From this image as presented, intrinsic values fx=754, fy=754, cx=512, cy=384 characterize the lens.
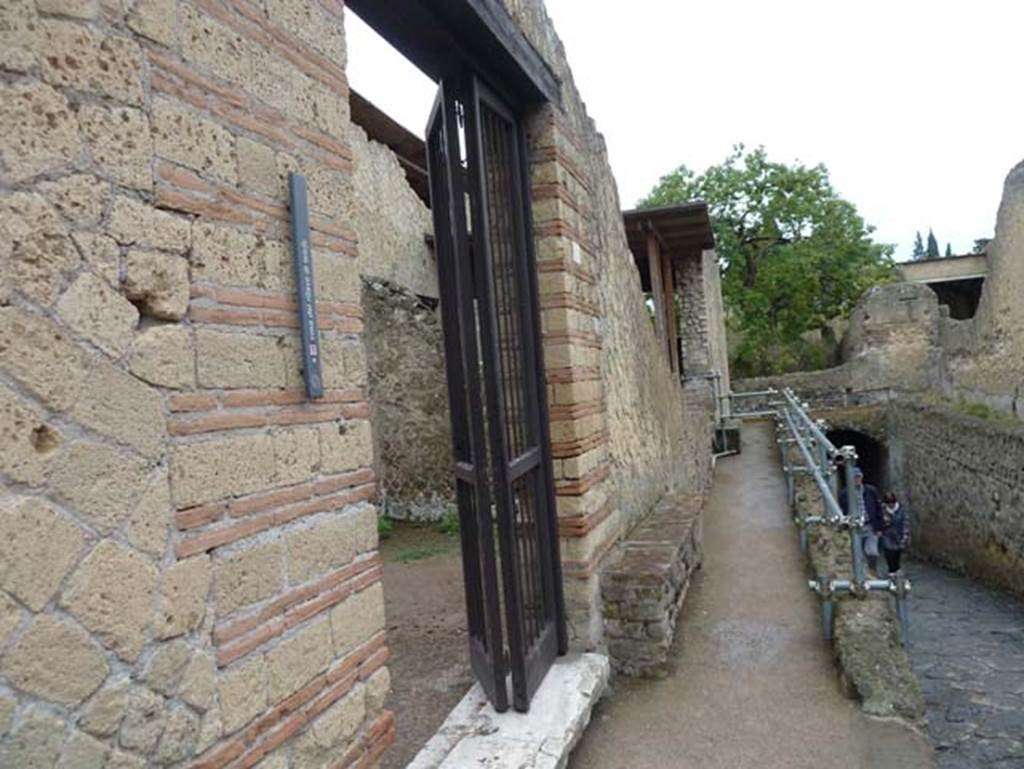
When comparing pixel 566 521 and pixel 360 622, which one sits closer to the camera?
pixel 360 622

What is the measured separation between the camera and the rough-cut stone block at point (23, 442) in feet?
4.26

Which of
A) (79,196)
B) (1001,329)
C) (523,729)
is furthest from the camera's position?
(1001,329)

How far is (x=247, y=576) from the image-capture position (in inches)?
72.2

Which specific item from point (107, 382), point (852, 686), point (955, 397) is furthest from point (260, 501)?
point (955, 397)

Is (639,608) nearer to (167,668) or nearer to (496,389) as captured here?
(496,389)

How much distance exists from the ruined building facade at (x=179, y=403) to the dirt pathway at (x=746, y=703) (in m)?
1.52

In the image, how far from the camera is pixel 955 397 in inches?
715

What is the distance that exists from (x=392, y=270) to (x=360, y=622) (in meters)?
8.24

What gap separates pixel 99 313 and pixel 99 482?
333 mm

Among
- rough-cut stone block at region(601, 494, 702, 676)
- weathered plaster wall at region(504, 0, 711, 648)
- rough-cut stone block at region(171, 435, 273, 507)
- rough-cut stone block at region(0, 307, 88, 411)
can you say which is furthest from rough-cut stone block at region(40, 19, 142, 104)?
rough-cut stone block at region(601, 494, 702, 676)

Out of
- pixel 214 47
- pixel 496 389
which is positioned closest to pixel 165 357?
pixel 214 47

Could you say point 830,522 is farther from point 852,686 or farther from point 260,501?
point 260,501

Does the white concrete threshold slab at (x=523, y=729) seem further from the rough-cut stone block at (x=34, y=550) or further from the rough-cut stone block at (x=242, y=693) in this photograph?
the rough-cut stone block at (x=34, y=550)

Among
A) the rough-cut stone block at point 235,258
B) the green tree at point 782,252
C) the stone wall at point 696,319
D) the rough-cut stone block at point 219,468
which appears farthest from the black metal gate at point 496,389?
the green tree at point 782,252
